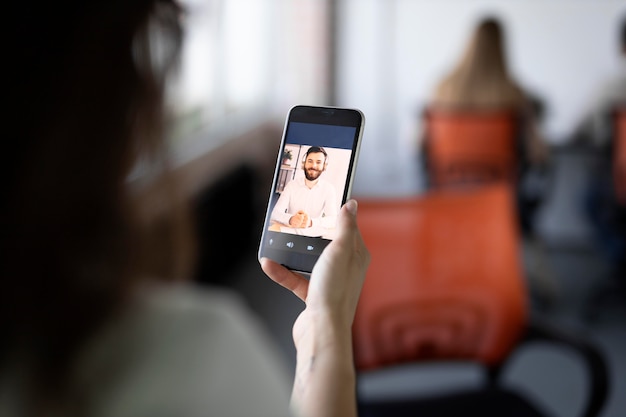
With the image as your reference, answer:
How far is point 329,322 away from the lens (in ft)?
1.81

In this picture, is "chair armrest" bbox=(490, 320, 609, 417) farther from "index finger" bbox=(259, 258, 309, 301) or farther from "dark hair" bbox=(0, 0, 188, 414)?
"dark hair" bbox=(0, 0, 188, 414)

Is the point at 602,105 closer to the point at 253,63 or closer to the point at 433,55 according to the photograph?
the point at 433,55

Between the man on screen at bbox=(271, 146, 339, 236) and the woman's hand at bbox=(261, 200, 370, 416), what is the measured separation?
13 mm

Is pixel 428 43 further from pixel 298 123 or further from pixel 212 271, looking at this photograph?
pixel 298 123

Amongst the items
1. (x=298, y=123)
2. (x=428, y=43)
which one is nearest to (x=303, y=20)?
(x=428, y=43)

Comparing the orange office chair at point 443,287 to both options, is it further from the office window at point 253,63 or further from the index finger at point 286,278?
the office window at point 253,63

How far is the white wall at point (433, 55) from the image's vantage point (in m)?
4.38

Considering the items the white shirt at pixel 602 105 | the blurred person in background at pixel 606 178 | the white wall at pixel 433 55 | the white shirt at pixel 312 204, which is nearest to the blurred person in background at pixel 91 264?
the white shirt at pixel 312 204

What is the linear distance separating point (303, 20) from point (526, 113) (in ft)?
8.39

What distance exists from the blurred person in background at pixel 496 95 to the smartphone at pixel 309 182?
217cm

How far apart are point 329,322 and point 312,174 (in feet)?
0.42

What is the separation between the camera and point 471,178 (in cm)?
256

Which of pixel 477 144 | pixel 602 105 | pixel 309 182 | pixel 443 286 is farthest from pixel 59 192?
pixel 602 105

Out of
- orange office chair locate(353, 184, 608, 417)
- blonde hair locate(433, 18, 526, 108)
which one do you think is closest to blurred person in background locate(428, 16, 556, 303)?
blonde hair locate(433, 18, 526, 108)
